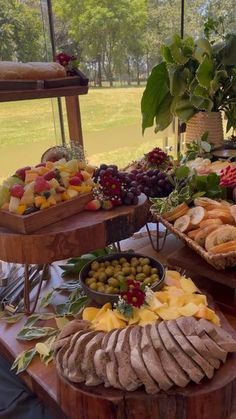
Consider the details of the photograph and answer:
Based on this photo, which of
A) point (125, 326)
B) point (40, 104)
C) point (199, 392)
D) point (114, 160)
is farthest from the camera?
point (114, 160)

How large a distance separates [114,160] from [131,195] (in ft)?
4.94

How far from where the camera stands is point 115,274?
989 mm

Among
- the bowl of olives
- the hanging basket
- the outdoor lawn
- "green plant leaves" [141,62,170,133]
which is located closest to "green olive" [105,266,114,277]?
the bowl of olives

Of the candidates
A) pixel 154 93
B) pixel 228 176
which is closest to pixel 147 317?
pixel 228 176

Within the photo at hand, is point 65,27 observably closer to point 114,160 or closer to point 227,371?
point 114,160

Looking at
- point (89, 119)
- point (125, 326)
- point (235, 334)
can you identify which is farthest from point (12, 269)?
point (89, 119)

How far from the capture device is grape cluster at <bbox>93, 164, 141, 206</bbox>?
1.11m

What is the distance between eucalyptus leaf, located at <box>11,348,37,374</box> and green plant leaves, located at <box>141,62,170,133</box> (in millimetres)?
1682

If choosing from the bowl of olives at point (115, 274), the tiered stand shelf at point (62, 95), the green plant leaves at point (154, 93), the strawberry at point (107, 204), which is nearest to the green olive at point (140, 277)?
the bowl of olives at point (115, 274)

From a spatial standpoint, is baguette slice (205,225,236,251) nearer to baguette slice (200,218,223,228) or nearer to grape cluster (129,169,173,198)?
baguette slice (200,218,223,228)

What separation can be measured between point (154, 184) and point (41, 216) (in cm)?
55

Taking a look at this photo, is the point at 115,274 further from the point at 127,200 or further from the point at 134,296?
the point at 127,200

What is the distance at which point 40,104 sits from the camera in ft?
6.48

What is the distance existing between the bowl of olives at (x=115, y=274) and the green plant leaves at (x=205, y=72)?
4.12 feet
